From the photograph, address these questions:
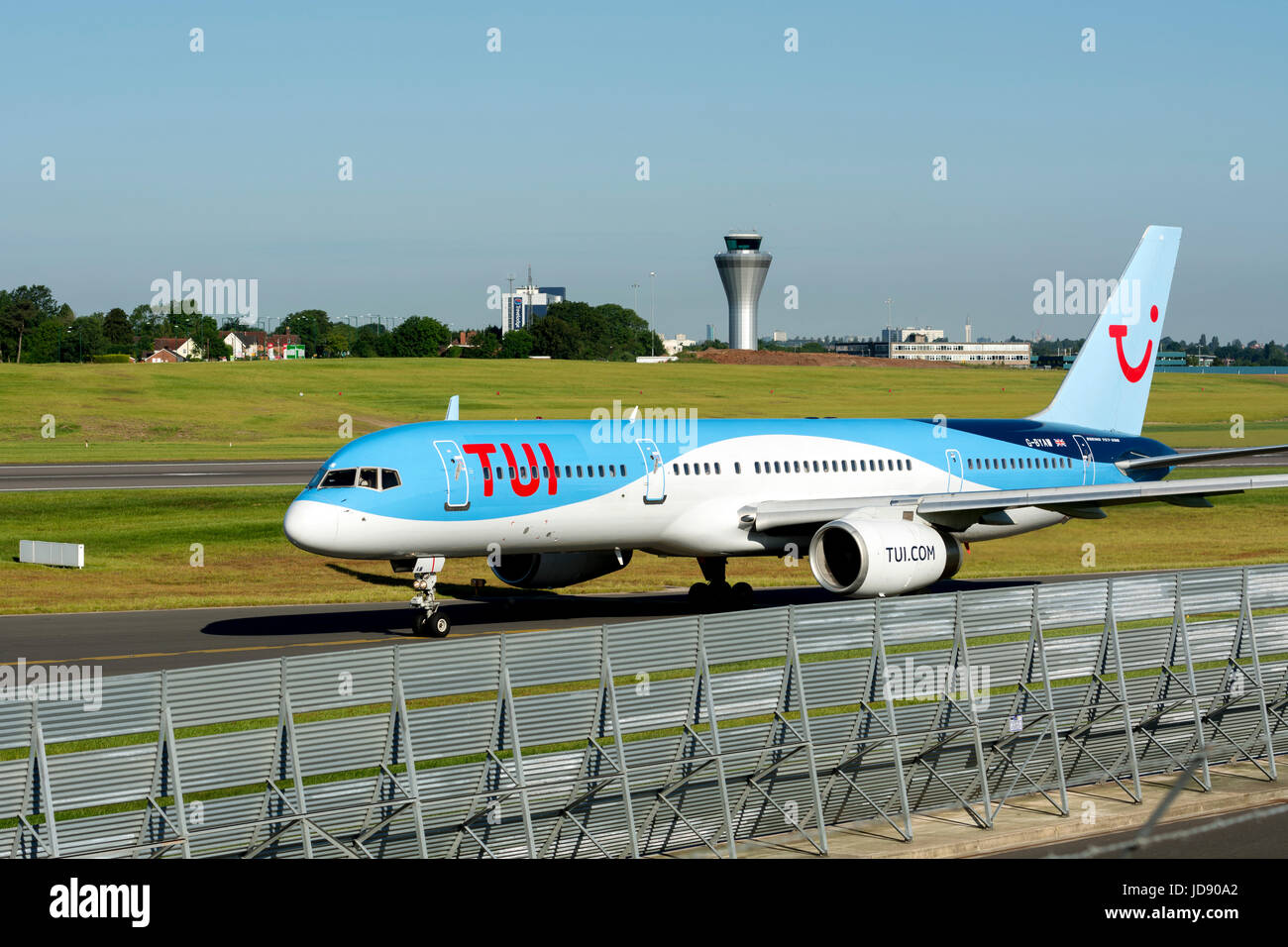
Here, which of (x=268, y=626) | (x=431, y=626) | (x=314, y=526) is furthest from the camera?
(x=268, y=626)

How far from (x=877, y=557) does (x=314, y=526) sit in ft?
43.7

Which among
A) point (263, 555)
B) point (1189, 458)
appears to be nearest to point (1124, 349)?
point (1189, 458)

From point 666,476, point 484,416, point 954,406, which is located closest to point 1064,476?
point 666,476

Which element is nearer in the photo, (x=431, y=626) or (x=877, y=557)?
(x=431, y=626)

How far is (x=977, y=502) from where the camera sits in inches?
1479

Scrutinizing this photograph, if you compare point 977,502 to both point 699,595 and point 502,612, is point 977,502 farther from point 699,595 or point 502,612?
point 502,612

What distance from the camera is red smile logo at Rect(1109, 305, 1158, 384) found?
4775 cm

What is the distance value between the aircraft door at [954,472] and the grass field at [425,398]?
193ft

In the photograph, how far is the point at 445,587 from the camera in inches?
1750

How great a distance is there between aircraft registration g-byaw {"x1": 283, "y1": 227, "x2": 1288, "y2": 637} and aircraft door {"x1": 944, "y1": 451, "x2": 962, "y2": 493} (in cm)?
6

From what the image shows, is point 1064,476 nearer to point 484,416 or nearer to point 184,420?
point 484,416

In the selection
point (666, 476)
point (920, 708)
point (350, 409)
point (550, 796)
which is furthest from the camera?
point (350, 409)

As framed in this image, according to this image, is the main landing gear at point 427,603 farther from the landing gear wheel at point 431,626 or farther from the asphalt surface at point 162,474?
the asphalt surface at point 162,474
